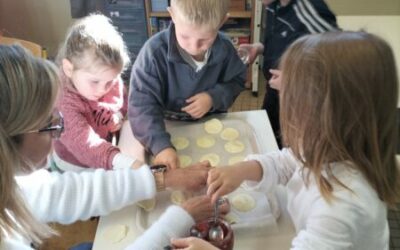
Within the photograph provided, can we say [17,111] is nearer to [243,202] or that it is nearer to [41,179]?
[41,179]

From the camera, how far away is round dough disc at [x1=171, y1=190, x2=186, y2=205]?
0.85 meters

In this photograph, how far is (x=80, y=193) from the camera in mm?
818

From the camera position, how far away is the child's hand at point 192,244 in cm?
67

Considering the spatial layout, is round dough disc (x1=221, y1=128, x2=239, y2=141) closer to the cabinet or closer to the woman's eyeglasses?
the woman's eyeglasses

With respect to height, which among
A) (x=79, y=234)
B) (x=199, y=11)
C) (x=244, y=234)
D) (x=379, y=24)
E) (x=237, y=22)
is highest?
(x=199, y=11)

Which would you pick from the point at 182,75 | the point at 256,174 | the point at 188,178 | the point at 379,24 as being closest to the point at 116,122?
the point at 182,75

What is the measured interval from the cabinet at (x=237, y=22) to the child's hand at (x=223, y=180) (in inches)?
62.1

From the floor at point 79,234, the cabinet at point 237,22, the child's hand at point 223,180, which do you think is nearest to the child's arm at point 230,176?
the child's hand at point 223,180

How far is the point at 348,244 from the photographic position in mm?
619

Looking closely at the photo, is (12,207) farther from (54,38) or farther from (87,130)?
(54,38)

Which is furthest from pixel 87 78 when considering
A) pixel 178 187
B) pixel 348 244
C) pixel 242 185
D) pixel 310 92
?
pixel 348 244


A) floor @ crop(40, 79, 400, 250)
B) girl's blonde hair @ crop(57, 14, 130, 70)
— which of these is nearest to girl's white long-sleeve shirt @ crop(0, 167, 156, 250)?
girl's blonde hair @ crop(57, 14, 130, 70)

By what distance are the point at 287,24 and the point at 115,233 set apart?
88 cm

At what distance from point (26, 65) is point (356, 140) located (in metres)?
0.54
